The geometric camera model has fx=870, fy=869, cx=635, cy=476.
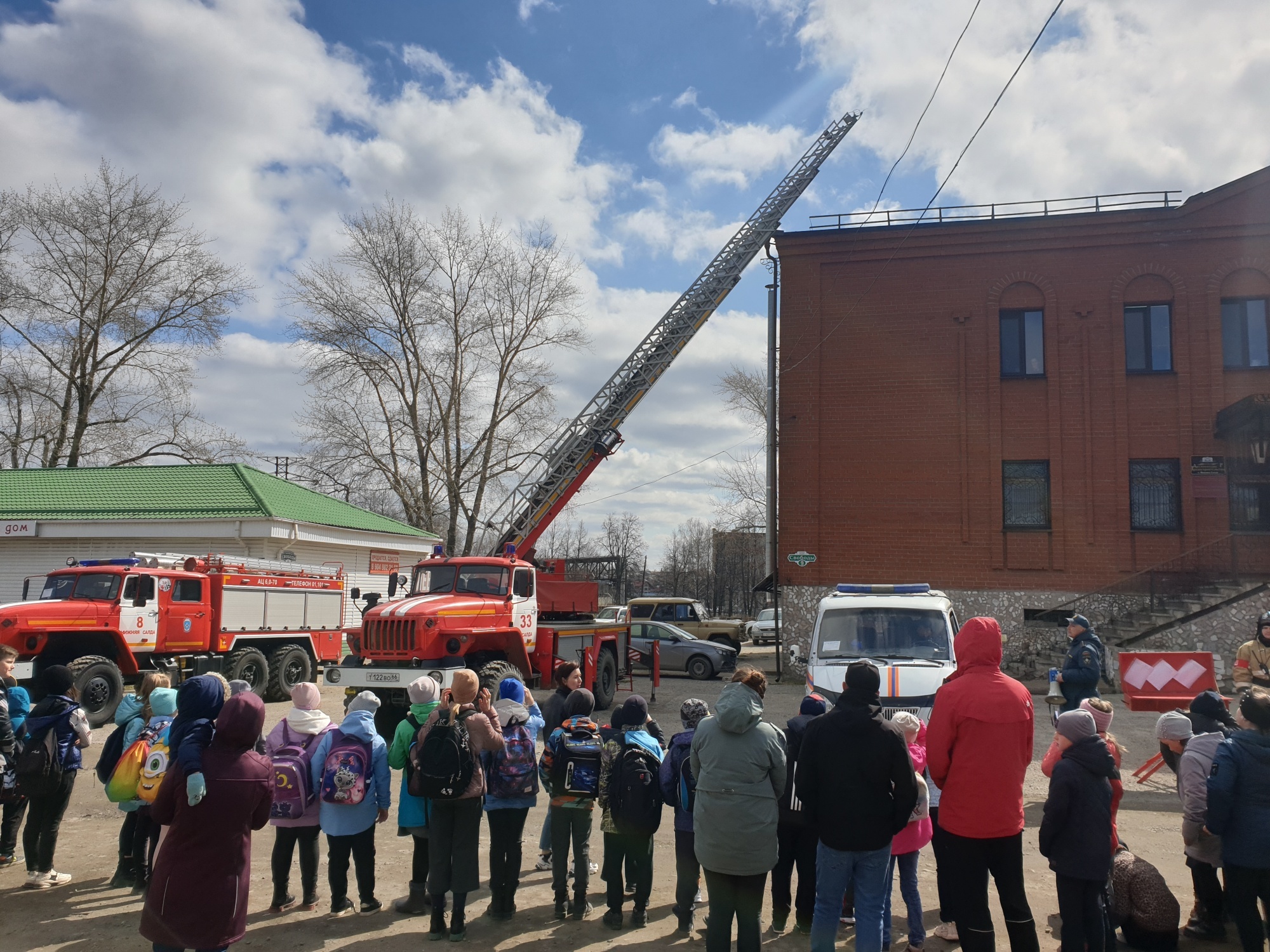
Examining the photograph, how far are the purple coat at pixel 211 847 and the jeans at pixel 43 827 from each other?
285 cm

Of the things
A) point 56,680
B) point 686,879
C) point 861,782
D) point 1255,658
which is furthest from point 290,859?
point 1255,658

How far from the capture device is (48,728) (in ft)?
20.5

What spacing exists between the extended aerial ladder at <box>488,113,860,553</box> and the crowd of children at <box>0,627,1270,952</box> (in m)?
10.9

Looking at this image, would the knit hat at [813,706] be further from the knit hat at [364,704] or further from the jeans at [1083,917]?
the knit hat at [364,704]

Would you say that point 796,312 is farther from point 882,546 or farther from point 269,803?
point 269,803

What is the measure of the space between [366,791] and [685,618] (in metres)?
20.6

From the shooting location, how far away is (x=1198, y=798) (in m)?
5.36

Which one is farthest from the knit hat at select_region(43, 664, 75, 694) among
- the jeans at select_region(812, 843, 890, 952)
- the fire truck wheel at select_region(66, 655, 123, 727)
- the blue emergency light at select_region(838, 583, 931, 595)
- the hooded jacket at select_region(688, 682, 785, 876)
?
the blue emergency light at select_region(838, 583, 931, 595)

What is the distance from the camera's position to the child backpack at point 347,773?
219 inches

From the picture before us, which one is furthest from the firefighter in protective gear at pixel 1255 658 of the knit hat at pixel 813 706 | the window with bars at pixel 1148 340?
the window with bars at pixel 1148 340

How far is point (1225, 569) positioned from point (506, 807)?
20123 millimetres

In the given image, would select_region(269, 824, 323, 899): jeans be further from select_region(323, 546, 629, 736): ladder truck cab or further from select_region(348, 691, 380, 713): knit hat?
select_region(323, 546, 629, 736): ladder truck cab

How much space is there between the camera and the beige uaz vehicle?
83.2ft

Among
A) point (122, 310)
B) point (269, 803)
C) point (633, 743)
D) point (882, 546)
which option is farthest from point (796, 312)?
point (122, 310)
